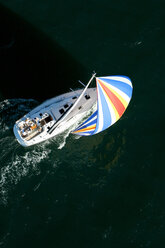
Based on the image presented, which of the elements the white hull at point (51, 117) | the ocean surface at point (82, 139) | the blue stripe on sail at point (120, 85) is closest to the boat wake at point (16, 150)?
the ocean surface at point (82, 139)

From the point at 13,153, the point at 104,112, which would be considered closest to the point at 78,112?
the point at 104,112

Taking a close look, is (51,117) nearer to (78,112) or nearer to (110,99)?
(78,112)

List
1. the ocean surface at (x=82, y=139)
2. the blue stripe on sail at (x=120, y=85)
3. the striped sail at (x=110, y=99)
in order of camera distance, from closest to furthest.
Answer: the striped sail at (x=110, y=99) < the blue stripe on sail at (x=120, y=85) < the ocean surface at (x=82, y=139)

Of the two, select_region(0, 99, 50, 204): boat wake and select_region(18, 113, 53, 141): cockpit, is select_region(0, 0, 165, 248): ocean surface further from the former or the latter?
select_region(18, 113, 53, 141): cockpit

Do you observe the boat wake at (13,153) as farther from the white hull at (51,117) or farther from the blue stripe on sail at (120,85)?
the blue stripe on sail at (120,85)

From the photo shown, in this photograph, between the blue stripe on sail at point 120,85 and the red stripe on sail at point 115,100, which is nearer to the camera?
the red stripe on sail at point 115,100

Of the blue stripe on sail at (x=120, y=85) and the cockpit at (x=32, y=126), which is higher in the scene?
the cockpit at (x=32, y=126)

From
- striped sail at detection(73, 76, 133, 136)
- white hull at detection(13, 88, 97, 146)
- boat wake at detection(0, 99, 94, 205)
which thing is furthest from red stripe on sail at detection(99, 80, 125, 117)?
boat wake at detection(0, 99, 94, 205)

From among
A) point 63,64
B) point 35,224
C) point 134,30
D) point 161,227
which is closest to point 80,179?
point 35,224
